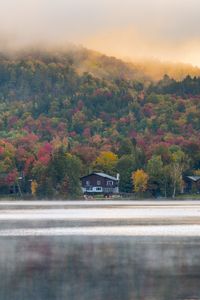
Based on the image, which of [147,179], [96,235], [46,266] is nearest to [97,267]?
[46,266]

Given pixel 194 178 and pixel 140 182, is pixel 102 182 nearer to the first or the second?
pixel 140 182

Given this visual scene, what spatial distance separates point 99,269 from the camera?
117 feet

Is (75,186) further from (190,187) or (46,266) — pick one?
(46,266)

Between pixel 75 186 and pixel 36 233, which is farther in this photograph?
pixel 75 186

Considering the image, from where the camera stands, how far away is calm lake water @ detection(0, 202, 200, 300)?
29.9 m

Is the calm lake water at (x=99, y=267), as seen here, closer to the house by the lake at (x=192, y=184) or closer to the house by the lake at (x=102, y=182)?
the house by the lake at (x=102, y=182)

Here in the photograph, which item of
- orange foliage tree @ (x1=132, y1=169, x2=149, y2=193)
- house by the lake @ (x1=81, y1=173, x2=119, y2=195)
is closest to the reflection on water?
orange foliage tree @ (x1=132, y1=169, x2=149, y2=193)

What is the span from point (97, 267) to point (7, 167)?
148813 mm

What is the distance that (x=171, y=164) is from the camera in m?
173

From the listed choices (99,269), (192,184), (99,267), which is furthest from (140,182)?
(99,269)

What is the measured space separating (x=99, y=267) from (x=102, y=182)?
143m

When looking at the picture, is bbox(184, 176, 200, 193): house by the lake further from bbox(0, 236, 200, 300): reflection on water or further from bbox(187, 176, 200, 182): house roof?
bbox(0, 236, 200, 300): reflection on water

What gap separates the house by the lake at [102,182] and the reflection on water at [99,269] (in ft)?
419

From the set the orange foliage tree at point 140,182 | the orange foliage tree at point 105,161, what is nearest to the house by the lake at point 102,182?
the orange foliage tree at point 105,161
